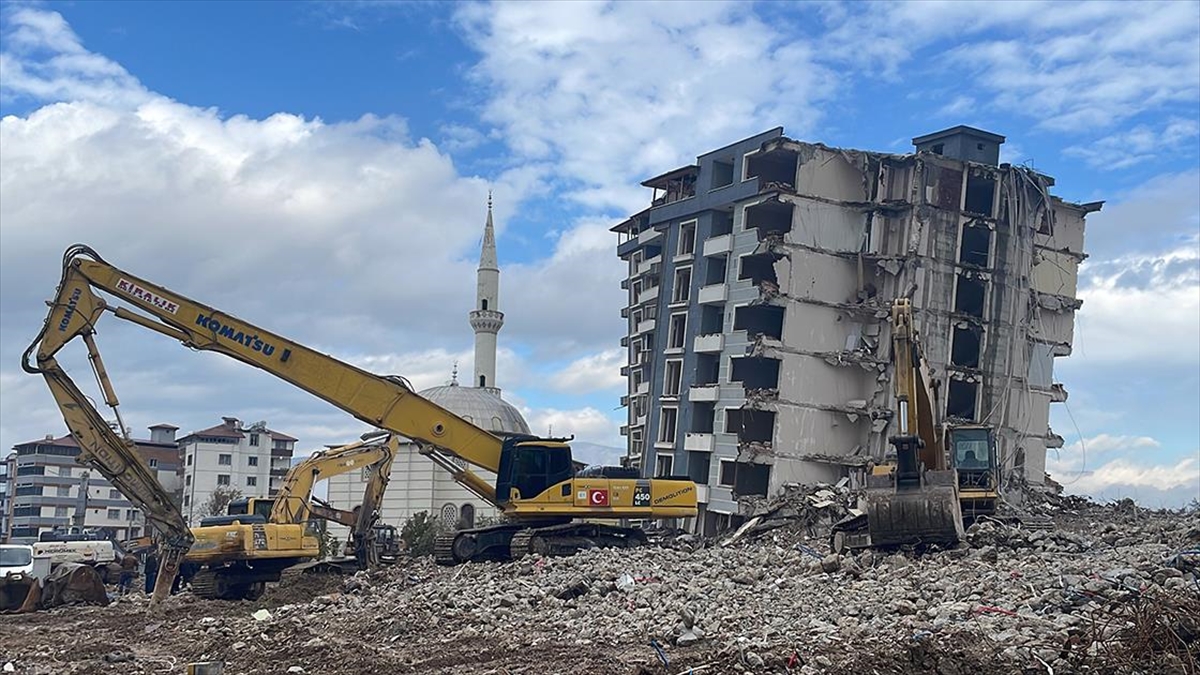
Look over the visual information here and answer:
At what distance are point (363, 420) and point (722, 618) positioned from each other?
13.2m

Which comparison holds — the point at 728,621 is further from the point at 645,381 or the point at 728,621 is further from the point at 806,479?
the point at 645,381

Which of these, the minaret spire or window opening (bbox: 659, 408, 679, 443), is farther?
the minaret spire

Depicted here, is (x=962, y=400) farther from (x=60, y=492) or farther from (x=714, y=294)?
(x=60, y=492)

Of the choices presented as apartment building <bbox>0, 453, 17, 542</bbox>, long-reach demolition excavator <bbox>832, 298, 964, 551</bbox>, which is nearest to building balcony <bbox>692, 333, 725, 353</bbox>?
long-reach demolition excavator <bbox>832, 298, 964, 551</bbox>

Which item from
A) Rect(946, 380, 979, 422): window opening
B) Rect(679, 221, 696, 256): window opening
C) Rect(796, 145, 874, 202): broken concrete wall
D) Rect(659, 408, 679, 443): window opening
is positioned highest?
Rect(796, 145, 874, 202): broken concrete wall

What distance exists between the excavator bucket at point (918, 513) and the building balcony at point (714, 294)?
94.3ft

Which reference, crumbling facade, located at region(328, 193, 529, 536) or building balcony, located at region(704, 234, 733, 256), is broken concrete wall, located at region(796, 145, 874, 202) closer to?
building balcony, located at region(704, 234, 733, 256)

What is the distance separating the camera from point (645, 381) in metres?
60.2

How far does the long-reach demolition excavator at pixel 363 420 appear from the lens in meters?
25.7

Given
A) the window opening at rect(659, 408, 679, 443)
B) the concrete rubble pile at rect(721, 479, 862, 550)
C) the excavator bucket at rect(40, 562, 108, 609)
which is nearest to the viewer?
the excavator bucket at rect(40, 562, 108, 609)

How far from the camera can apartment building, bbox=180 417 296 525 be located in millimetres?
99188

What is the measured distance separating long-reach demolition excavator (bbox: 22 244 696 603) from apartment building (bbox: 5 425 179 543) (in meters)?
75.6

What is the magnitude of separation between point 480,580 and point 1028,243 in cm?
3710

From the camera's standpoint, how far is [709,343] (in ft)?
172
